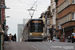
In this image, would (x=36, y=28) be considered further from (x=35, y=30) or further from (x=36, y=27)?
(x=35, y=30)

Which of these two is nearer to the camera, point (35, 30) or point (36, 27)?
point (35, 30)

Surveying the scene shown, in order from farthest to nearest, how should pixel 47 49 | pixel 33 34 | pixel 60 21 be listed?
pixel 60 21, pixel 33 34, pixel 47 49

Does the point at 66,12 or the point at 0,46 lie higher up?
the point at 66,12

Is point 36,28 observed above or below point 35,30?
above

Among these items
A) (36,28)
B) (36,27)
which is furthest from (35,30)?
(36,27)

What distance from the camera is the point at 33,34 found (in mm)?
47281

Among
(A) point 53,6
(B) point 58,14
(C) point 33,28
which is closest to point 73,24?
(C) point 33,28

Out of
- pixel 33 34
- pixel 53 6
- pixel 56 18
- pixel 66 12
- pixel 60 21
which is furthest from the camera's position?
pixel 53 6

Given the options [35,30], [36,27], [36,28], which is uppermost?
[36,27]

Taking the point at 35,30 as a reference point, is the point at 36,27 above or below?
above

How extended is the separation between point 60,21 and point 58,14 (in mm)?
3215

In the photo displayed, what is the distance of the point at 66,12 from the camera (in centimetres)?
6519

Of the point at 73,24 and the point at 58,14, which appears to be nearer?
the point at 73,24

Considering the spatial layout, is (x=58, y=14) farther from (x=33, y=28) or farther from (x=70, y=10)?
(x=33, y=28)
